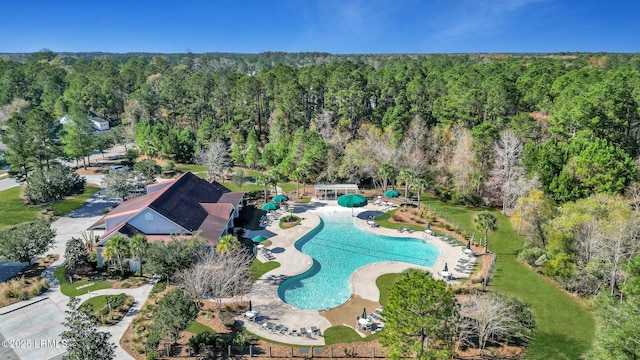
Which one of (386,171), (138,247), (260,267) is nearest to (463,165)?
(386,171)

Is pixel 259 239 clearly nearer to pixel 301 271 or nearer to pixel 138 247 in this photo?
pixel 301 271

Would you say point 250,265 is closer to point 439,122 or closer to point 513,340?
point 513,340

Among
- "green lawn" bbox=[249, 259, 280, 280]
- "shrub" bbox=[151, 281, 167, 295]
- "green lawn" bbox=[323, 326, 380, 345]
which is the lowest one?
"green lawn" bbox=[323, 326, 380, 345]

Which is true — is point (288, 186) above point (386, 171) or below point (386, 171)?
below

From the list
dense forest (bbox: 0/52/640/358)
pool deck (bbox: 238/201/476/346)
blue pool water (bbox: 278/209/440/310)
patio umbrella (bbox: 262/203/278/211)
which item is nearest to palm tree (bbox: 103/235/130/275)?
pool deck (bbox: 238/201/476/346)

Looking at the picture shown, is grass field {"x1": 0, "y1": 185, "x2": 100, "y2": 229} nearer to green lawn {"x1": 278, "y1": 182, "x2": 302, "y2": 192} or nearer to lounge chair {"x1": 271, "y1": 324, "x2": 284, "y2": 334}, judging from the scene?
green lawn {"x1": 278, "y1": 182, "x2": 302, "y2": 192}
